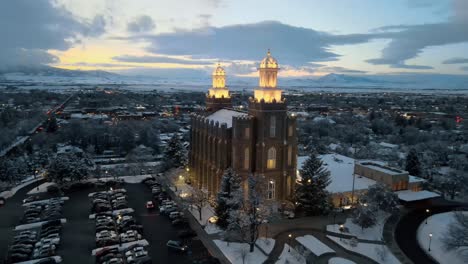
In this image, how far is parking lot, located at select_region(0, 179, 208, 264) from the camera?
33156mm

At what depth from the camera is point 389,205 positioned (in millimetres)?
42281

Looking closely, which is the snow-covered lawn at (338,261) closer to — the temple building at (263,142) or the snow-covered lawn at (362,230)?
the snow-covered lawn at (362,230)

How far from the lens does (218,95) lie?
5584 centimetres

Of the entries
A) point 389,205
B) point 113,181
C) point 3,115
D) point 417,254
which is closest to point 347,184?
point 389,205

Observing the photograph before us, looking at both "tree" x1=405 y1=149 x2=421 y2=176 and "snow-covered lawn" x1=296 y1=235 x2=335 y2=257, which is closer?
"snow-covered lawn" x1=296 y1=235 x2=335 y2=257

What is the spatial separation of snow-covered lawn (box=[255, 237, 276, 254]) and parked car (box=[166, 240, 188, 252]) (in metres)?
7.39

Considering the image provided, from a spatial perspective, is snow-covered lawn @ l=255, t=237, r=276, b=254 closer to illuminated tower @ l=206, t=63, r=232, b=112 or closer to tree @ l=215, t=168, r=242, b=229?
A: tree @ l=215, t=168, r=242, b=229

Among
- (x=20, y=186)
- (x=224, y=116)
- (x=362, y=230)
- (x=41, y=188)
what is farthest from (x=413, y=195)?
(x=20, y=186)

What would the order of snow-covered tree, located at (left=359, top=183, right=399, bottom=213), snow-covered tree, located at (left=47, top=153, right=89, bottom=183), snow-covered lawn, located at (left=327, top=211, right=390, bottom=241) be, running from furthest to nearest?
snow-covered tree, located at (left=47, top=153, right=89, bottom=183) < snow-covered tree, located at (left=359, top=183, right=399, bottom=213) < snow-covered lawn, located at (left=327, top=211, right=390, bottom=241)

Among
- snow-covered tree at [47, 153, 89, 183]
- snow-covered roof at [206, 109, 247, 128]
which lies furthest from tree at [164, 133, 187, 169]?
snow-covered tree at [47, 153, 89, 183]

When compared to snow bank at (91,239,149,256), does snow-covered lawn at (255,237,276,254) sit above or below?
above

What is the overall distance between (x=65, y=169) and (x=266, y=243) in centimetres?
3208

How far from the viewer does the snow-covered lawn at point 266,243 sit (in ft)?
112

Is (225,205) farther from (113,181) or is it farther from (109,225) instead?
(113,181)
